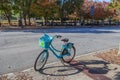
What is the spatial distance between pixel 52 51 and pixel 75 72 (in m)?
1.20

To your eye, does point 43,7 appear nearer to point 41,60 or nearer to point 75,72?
point 41,60

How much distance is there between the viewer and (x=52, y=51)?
801 centimetres

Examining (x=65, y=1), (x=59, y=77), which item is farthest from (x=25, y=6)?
(x=59, y=77)

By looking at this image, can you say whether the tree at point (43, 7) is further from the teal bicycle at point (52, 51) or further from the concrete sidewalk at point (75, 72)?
the concrete sidewalk at point (75, 72)

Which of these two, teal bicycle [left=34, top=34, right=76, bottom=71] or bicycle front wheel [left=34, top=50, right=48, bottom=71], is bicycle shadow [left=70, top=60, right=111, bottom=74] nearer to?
teal bicycle [left=34, top=34, right=76, bottom=71]

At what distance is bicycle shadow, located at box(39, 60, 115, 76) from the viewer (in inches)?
284

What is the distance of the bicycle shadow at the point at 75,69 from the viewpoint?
7215mm

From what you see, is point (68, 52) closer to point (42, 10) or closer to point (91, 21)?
point (42, 10)

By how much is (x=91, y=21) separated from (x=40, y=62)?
43.2m

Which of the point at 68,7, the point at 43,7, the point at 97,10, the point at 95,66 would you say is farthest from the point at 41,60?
the point at 97,10

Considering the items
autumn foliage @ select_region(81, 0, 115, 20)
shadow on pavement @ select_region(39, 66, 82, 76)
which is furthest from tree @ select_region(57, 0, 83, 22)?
shadow on pavement @ select_region(39, 66, 82, 76)

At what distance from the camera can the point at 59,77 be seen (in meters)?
6.73

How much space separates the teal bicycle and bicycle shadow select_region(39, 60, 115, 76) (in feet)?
0.81

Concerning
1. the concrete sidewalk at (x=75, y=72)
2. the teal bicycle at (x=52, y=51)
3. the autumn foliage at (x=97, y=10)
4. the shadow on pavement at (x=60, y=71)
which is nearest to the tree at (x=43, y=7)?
the autumn foliage at (x=97, y=10)
